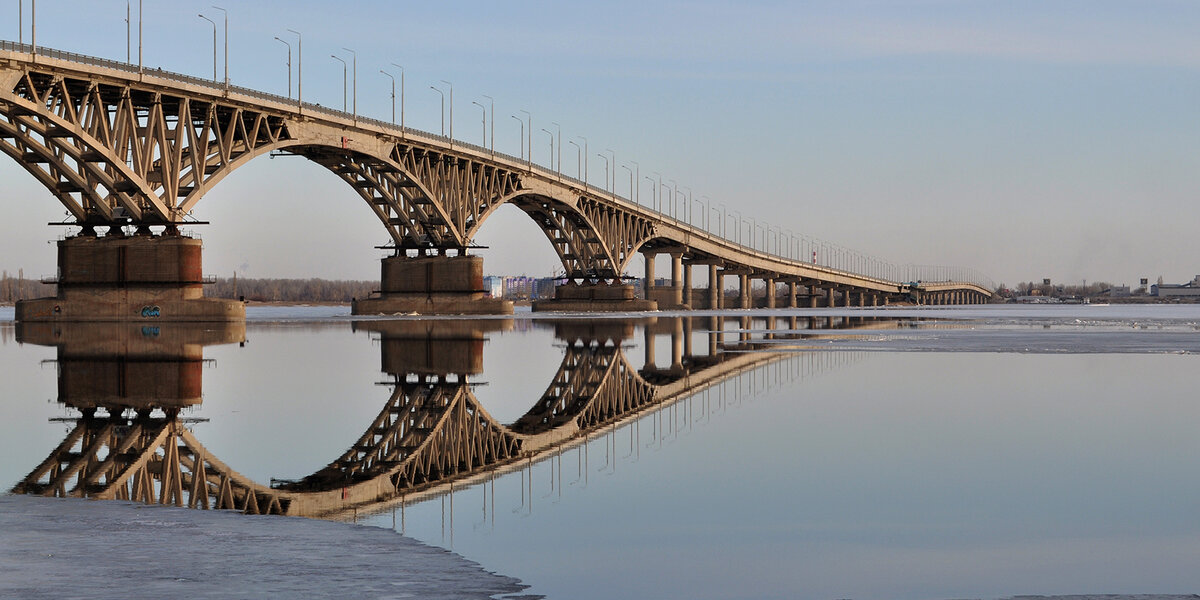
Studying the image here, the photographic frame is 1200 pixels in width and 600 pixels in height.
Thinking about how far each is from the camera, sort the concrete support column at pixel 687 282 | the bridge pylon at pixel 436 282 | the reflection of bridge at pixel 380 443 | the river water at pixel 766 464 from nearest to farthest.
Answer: the river water at pixel 766 464, the reflection of bridge at pixel 380 443, the bridge pylon at pixel 436 282, the concrete support column at pixel 687 282

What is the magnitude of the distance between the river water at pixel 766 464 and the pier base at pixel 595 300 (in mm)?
89372

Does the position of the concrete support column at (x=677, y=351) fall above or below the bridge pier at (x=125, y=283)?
below

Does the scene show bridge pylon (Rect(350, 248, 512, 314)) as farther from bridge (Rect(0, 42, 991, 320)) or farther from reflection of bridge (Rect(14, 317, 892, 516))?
reflection of bridge (Rect(14, 317, 892, 516))

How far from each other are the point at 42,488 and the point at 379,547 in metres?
4.44

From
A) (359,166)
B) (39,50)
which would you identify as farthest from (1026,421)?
(359,166)

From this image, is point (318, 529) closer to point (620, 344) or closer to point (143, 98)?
point (620, 344)

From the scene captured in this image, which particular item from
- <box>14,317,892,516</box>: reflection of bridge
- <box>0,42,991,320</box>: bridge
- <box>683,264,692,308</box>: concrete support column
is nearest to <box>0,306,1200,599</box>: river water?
<box>14,317,892,516</box>: reflection of bridge

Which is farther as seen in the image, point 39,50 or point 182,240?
point 182,240

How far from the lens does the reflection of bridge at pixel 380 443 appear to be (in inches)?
451

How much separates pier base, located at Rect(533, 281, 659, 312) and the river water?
293ft

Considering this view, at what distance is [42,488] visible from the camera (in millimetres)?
11625

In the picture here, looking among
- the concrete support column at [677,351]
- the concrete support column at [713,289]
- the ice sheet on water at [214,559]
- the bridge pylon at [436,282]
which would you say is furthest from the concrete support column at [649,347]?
the concrete support column at [713,289]

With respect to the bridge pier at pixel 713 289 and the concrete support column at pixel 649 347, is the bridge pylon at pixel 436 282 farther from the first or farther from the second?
the bridge pier at pixel 713 289

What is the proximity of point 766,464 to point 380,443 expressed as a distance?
451cm
